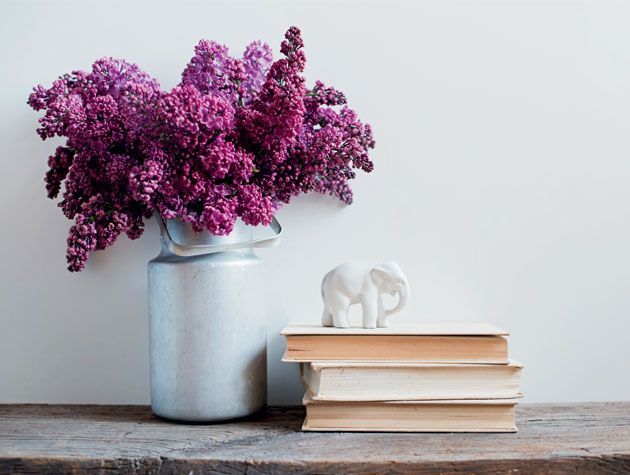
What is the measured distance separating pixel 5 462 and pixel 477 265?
0.75m

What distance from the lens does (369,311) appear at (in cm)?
98

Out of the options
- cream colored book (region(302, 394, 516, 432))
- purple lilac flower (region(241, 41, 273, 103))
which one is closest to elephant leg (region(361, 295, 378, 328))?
cream colored book (region(302, 394, 516, 432))

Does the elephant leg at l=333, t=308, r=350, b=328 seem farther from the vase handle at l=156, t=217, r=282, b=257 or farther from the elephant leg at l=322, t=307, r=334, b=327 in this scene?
the vase handle at l=156, t=217, r=282, b=257

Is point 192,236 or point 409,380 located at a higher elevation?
point 192,236

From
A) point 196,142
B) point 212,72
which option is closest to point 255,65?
point 212,72

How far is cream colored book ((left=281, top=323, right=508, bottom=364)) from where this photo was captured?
3.00ft

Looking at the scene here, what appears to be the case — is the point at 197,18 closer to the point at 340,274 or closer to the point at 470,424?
the point at 340,274

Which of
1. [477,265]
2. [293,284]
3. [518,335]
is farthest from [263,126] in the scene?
[518,335]

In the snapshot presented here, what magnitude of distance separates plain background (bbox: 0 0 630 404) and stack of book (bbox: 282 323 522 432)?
8.0 inches

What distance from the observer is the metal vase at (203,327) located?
3.13ft

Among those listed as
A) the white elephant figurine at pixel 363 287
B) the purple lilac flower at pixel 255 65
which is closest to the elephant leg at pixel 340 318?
the white elephant figurine at pixel 363 287

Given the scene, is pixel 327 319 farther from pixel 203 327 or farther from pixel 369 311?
pixel 203 327

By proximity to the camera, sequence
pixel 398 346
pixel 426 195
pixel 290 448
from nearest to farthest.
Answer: pixel 290 448 < pixel 398 346 < pixel 426 195

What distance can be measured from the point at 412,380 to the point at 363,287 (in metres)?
0.15
